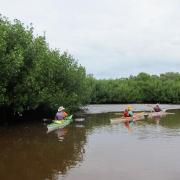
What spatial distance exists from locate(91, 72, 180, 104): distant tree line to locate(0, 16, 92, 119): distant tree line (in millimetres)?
41832

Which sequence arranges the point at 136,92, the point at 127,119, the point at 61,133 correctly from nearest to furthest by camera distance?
1. the point at 61,133
2. the point at 127,119
3. the point at 136,92

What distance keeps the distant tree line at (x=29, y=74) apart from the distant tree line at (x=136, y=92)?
41.8 meters

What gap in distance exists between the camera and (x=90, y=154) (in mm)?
21344

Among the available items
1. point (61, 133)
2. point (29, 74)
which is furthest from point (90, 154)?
point (29, 74)

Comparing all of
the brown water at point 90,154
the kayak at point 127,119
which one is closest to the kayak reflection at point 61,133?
the brown water at point 90,154

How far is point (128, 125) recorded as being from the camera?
3656cm

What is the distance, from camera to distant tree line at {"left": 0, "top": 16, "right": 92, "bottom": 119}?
30.9 metres

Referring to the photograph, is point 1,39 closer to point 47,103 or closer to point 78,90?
point 47,103

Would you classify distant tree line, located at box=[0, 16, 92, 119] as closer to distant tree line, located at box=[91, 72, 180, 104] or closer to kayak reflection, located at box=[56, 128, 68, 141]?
kayak reflection, located at box=[56, 128, 68, 141]

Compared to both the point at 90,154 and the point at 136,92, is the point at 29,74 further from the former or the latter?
the point at 136,92

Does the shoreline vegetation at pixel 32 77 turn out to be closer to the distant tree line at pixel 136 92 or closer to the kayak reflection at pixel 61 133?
the kayak reflection at pixel 61 133

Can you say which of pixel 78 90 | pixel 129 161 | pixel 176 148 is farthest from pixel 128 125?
pixel 129 161

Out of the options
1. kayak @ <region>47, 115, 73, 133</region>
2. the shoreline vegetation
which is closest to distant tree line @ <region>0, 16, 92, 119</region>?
the shoreline vegetation

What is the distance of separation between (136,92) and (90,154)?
234 ft
